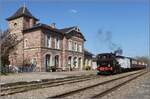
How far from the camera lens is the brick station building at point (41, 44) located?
45.8 metres

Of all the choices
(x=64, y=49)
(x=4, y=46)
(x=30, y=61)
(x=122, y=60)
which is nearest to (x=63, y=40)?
(x=64, y=49)


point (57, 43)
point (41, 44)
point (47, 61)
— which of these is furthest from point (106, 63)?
point (57, 43)

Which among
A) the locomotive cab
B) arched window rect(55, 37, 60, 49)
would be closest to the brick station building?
arched window rect(55, 37, 60, 49)

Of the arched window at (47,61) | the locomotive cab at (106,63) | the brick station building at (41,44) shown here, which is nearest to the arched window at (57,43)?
the brick station building at (41,44)

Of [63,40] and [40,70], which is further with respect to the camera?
[63,40]

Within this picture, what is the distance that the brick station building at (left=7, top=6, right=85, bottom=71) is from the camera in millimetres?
45781

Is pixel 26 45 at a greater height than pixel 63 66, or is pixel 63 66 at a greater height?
pixel 26 45

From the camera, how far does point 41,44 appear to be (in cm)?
4528

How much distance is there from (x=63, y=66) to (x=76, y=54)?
5.93 metres

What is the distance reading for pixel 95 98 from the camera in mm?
11336

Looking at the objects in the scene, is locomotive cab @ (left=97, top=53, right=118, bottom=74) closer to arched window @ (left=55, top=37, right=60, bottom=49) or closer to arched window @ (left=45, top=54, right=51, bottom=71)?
arched window @ (left=45, top=54, right=51, bottom=71)

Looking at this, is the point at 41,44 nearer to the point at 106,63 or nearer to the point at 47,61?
the point at 47,61

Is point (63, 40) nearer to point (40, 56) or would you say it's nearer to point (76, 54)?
point (76, 54)

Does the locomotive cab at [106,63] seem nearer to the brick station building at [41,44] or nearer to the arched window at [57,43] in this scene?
the brick station building at [41,44]
